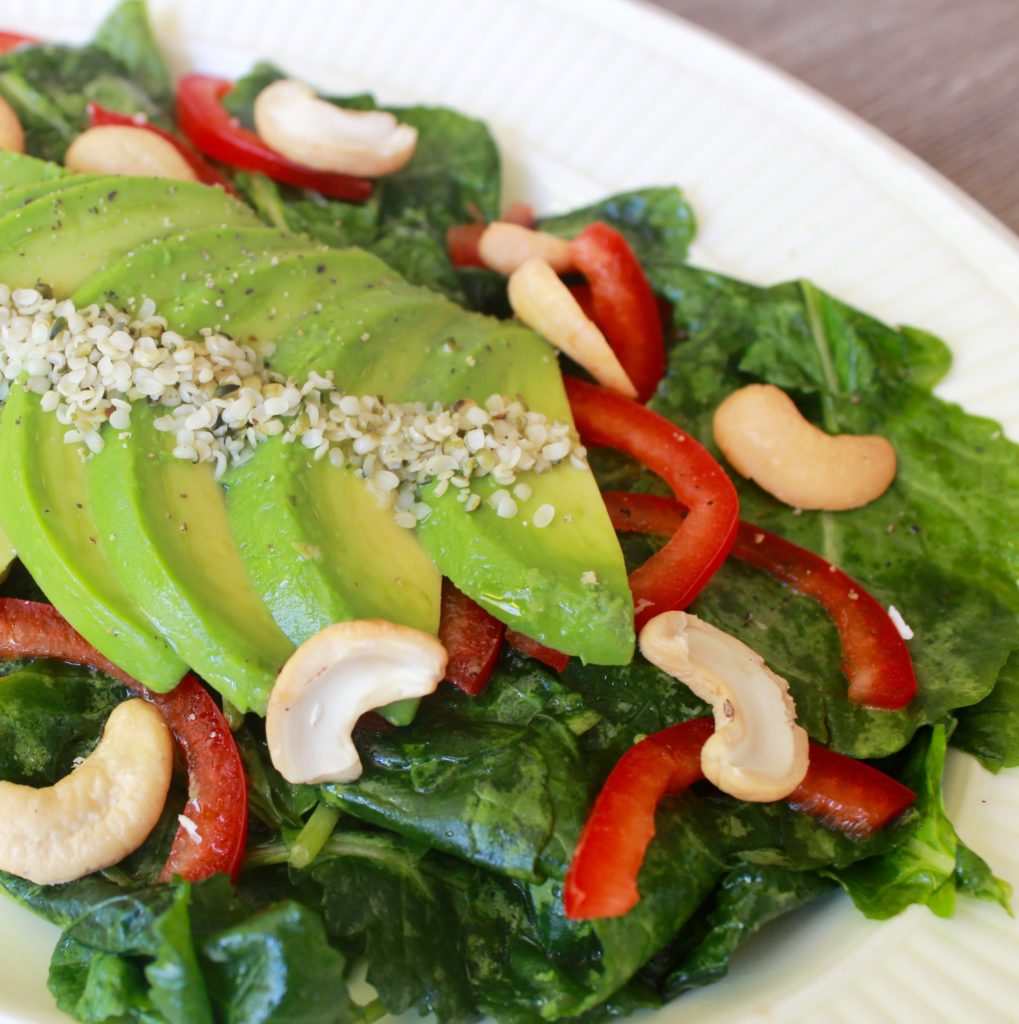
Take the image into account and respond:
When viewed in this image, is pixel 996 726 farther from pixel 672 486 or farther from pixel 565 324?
pixel 565 324

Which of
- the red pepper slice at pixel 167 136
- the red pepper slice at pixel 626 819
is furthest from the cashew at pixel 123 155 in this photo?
the red pepper slice at pixel 626 819

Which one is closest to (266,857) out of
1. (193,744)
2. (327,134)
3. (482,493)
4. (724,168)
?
(193,744)

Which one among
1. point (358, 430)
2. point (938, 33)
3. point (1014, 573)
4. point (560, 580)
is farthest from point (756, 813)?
point (938, 33)

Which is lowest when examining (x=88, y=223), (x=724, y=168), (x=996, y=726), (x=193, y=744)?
(x=193, y=744)

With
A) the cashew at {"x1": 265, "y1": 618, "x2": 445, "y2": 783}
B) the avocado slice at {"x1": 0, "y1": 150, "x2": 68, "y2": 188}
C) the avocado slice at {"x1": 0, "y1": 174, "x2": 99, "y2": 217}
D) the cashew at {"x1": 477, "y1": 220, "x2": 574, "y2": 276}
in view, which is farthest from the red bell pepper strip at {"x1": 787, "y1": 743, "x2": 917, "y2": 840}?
the avocado slice at {"x1": 0, "y1": 150, "x2": 68, "y2": 188}

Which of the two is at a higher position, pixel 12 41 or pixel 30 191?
pixel 30 191

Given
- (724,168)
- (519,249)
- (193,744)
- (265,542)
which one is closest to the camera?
(265,542)

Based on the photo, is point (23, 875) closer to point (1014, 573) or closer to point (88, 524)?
point (88, 524)
